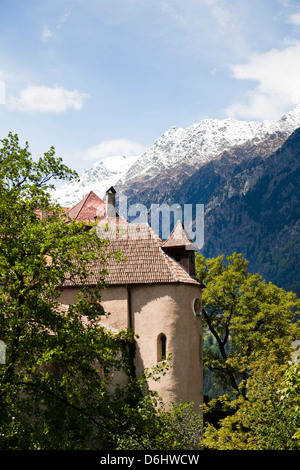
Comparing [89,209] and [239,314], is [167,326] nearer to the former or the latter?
[89,209]

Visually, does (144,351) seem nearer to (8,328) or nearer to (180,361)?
(180,361)

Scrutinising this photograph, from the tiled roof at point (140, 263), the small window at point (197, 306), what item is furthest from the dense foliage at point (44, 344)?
the small window at point (197, 306)

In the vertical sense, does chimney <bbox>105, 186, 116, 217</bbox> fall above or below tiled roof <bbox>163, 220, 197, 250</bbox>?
above

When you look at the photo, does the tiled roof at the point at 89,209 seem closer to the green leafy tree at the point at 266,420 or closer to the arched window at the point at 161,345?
the arched window at the point at 161,345

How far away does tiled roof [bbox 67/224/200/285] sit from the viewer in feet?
140

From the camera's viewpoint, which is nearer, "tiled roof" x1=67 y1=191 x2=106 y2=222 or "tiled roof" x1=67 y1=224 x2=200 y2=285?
"tiled roof" x1=67 y1=224 x2=200 y2=285

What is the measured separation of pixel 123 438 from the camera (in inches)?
939

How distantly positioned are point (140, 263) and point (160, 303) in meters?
3.32

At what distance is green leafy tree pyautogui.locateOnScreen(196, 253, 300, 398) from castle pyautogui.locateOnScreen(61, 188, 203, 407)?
38.5ft

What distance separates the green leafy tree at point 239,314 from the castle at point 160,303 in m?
11.7

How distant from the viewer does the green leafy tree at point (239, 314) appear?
54.5m

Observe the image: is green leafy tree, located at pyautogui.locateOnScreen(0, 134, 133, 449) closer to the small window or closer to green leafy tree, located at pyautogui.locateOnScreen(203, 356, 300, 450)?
green leafy tree, located at pyautogui.locateOnScreen(203, 356, 300, 450)

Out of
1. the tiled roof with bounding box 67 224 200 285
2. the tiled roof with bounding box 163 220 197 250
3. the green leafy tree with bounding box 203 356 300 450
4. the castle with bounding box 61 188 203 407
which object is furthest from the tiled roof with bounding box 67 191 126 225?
the green leafy tree with bounding box 203 356 300 450

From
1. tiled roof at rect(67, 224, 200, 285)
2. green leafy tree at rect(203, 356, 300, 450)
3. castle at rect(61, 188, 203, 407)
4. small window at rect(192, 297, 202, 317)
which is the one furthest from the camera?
small window at rect(192, 297, 202, 317)
